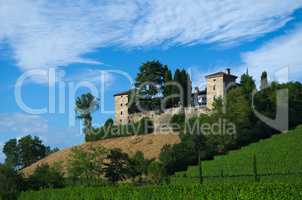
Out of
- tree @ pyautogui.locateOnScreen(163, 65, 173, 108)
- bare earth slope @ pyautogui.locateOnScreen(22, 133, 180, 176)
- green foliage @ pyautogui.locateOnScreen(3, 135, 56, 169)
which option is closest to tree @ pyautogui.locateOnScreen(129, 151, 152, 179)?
bare earth slope @ pyautogui.locateOnScreen(22, 133, 180, 176)

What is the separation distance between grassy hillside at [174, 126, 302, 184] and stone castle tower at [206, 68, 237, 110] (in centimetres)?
2927

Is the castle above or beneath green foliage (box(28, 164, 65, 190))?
above

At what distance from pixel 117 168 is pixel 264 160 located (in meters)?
17.7

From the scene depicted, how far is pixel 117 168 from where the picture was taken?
61688mm

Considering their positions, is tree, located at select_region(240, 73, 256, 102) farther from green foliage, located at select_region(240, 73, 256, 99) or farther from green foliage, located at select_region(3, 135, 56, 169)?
green foliage, located at select_region(3, 135, 56, 169)

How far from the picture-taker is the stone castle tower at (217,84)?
95375 millimetres

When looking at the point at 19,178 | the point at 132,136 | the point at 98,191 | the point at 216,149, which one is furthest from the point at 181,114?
the point at 98,191

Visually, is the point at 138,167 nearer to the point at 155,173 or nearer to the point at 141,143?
the point at 155,173

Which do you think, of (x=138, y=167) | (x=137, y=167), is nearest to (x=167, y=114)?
(x=138, y=167)

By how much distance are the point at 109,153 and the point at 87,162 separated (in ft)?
11.2

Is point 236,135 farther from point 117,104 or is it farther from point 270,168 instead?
point 117,104

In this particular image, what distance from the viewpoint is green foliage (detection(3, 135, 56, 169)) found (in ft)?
398

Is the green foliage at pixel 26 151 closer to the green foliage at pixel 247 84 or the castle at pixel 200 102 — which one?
the castle at pixel 200 102

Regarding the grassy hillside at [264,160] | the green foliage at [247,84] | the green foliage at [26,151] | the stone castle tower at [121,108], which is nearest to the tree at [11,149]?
the green foliage at [26,151]
